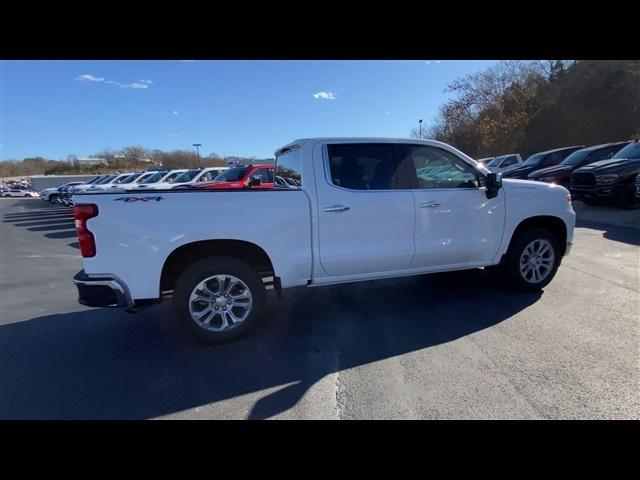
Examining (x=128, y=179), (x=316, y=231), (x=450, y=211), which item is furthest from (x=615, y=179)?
(x=128, y=179)

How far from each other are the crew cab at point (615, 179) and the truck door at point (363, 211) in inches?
395

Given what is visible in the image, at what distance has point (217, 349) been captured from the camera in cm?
342

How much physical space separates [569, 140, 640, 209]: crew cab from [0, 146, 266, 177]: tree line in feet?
159

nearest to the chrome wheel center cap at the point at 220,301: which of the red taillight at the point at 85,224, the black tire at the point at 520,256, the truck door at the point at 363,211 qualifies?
the truck door at the point at 363,211

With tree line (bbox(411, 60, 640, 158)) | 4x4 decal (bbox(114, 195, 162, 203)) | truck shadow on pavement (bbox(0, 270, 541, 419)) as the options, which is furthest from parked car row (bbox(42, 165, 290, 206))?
tree line (bbox(411, 60, 640, 158))

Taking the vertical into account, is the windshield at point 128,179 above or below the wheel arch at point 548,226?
above

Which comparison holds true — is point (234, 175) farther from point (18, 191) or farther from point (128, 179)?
point (18, 191)

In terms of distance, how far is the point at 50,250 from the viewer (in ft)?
30.4

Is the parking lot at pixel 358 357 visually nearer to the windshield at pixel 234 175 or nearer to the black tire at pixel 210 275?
the black tire at pixel 210 275

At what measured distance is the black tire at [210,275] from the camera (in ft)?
10.8

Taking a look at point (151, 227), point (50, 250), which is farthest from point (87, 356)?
point (50, 250)
